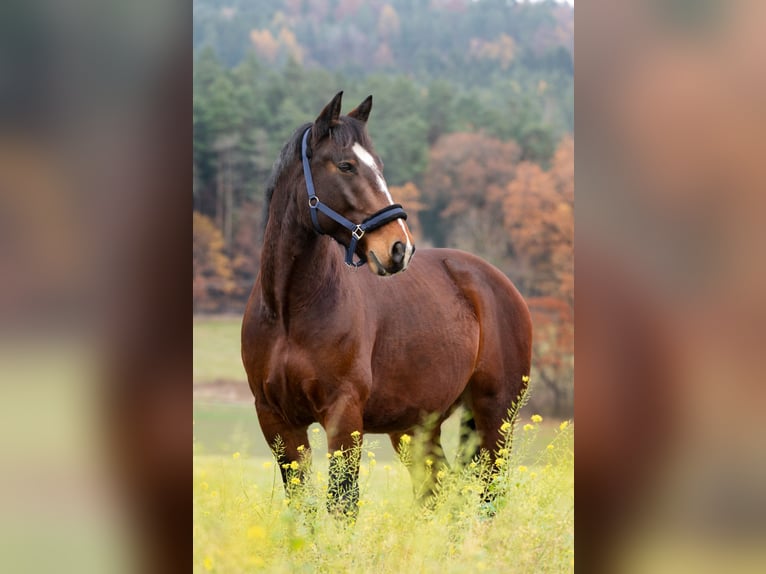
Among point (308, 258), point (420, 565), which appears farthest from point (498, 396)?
point (420, 565)

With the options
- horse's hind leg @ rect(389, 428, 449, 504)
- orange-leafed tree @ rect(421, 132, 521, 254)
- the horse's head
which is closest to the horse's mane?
the horse's head

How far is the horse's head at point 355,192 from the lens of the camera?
287cm

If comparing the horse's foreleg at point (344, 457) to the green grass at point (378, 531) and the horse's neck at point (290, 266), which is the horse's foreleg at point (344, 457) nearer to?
the green grass at point (378, 531)

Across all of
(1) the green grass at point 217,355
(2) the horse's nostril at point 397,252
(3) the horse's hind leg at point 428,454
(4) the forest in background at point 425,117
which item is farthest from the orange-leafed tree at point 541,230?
(2) the horse's nostril at point 397,252

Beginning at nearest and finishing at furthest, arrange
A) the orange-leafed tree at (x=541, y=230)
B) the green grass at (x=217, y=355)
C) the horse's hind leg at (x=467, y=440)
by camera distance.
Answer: the horse's hind leg at (x=467, y=440) < the orange-leafed tree at (x=541, y=230) < the green grass at (x=217, y=355)

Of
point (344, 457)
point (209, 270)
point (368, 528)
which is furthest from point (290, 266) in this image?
point (209, 270)

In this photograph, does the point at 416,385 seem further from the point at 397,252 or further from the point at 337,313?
the point at 397,252

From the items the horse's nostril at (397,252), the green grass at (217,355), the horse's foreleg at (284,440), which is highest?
the horse's nostril at (397,252)

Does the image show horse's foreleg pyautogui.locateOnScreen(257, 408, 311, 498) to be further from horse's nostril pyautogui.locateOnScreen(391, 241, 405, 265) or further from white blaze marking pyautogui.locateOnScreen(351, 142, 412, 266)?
white blaze marking pyautogui.locateOnScreen(351, 142, 412, 266)

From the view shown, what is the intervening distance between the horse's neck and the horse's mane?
12 centimetres
